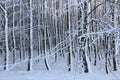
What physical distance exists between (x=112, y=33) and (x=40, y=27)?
32.7m

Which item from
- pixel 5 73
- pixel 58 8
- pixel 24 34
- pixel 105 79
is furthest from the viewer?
pixel 58 8

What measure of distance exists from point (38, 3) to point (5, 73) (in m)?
9.77

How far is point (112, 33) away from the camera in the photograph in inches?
159

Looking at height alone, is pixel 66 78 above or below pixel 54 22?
below

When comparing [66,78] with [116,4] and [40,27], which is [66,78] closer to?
[40,27]

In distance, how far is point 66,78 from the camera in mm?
23969

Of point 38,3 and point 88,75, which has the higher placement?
point 38,3

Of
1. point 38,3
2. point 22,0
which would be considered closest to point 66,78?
point 38,3

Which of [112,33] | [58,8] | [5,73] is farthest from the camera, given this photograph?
[58,8]

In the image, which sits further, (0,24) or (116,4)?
(0,24)

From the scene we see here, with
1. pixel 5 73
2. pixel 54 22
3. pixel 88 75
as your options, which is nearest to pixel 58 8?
pixel 54 22

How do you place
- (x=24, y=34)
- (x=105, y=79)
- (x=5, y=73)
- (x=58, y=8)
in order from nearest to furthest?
(x=105, y=79)
(x=5, y=73)
(x=24, y=34)
(x=58, y=8)

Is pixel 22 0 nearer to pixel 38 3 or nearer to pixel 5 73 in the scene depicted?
pixel 38 3

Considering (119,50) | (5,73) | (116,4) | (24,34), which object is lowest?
(5,73)
